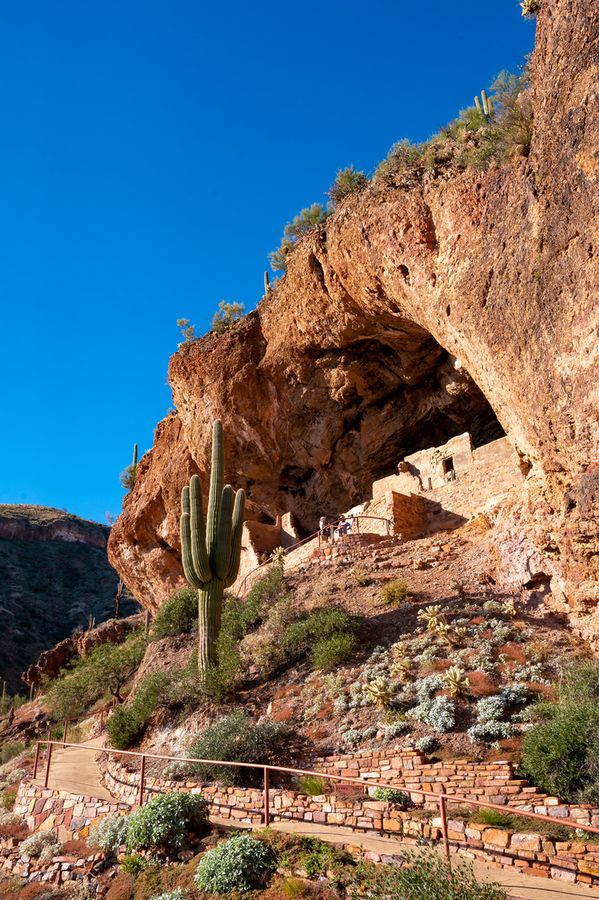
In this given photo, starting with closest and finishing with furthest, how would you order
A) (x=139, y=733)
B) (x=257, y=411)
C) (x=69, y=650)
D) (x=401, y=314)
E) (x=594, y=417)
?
1. (x=594, y=417)
2. (x=139, y=733)
3. (x=401, y=314)
4. (x=257, y=411)
5. (x=69, y=650)

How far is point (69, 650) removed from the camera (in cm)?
3556

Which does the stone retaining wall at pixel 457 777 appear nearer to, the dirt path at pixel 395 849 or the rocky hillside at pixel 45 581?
the dirt path at pixel 395 849

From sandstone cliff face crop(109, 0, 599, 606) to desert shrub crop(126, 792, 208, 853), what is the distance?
6.99m

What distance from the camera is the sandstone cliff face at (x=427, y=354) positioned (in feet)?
33.9

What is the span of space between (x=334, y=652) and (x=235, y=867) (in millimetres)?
6074

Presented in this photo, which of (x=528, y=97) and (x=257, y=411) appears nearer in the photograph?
(x=528, y=97)

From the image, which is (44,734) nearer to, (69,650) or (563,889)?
(69,650)

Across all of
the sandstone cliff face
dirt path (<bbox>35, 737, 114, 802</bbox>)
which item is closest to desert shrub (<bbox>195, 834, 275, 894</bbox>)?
dirt path (<bbox>35, 737, 114, 802</bbox>)

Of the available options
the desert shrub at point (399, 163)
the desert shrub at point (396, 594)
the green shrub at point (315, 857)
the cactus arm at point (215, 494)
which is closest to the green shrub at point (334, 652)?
the desert shrub at point (396, 594)

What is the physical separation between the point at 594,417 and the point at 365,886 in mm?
6956

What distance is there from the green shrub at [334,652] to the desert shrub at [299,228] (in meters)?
11.5

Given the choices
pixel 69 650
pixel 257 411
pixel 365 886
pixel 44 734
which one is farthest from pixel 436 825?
pixel 69 650

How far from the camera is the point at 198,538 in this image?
1584cm

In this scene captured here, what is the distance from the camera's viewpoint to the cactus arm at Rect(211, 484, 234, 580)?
51.8 feet
